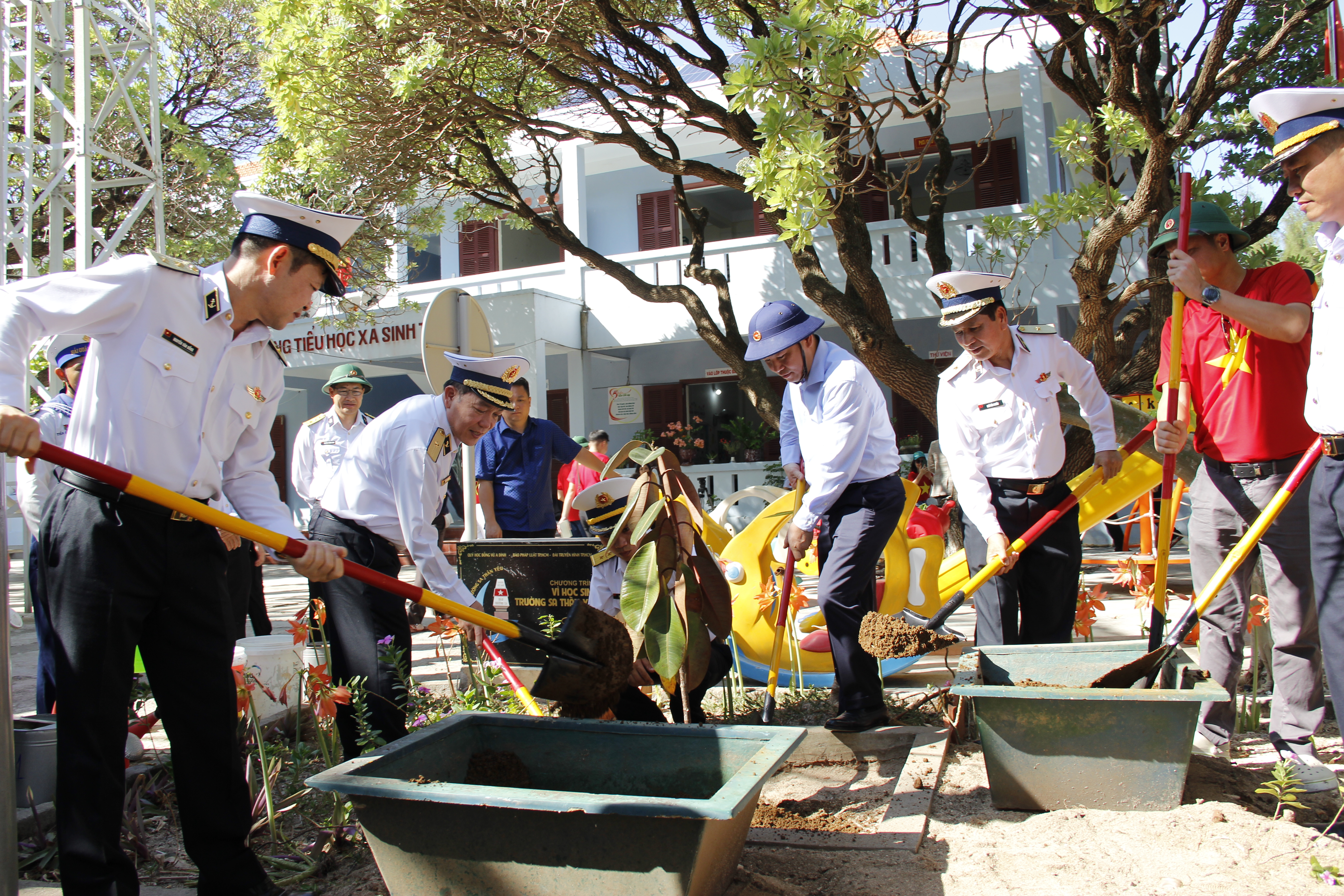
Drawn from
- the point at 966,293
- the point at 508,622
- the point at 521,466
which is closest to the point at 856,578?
the point at 966,293

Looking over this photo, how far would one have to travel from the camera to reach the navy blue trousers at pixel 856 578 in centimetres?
373

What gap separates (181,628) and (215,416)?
60 centimetres

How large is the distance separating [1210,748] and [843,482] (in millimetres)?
1696

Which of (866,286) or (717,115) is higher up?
(717,115)

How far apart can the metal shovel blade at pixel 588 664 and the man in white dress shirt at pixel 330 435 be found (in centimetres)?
399

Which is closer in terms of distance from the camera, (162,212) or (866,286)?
(866,286)

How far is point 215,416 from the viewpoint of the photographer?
2607mm

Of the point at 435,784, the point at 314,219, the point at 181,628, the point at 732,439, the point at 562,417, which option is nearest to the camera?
the point at 435,784

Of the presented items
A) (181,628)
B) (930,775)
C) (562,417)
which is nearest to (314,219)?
(181,628)

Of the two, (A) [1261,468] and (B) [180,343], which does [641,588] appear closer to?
(B) [180,343]

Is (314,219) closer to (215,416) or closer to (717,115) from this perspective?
(215,416)

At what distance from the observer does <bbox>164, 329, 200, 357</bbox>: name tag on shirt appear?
246 centimetres

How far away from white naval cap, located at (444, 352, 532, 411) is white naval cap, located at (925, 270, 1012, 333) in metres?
1.85

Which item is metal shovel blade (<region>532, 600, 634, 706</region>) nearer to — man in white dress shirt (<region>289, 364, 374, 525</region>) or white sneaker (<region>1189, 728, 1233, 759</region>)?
white sneaker (<region>1189, 728, 1233, 759</region>)
